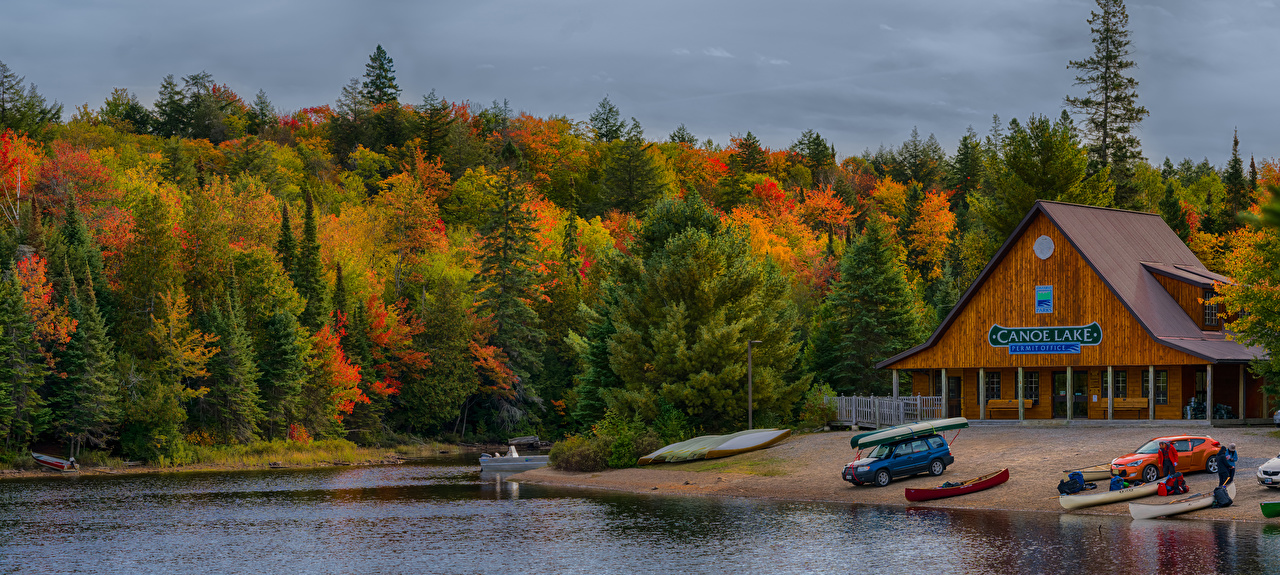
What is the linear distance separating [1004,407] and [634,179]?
68.8 m

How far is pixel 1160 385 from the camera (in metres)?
48.6

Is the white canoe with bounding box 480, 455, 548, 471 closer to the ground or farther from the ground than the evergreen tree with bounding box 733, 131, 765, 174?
closer to the ground

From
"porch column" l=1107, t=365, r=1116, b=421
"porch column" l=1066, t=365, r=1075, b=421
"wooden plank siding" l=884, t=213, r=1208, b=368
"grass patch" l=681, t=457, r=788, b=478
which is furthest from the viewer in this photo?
"porch column" l=1066, t=365, r=1075, b=421

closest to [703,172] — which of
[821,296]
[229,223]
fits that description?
[821,296]

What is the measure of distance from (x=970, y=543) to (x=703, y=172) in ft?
344

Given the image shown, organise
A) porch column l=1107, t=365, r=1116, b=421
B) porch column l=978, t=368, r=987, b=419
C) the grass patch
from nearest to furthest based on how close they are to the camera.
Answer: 1. the grass patch
2. porch column l=1107, t=365, r=1116, b=421
3. porch column l=978, t=368, r=987, b=419

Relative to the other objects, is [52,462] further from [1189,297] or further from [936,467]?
[1189,297]

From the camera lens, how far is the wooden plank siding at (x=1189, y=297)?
165 feet

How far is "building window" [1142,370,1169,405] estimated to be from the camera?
48219mm

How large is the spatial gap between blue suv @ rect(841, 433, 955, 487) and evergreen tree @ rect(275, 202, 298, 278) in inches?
2002

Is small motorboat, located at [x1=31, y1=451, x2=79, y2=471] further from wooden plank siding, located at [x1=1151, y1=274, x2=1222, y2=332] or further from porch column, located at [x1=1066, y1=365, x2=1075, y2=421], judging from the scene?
wooden plank siding, located at [x1=1151, y1=274, x2=1222, y2=332]

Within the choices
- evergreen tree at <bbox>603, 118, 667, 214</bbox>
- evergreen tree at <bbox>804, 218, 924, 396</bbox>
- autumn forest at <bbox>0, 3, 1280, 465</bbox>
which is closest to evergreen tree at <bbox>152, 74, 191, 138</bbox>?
autumn forest at <bbox>0, 3, 1280, 465</bbox>

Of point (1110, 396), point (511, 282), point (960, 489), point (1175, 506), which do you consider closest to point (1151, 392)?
point (1110, 396)

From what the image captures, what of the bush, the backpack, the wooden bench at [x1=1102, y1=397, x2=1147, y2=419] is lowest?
the bush
